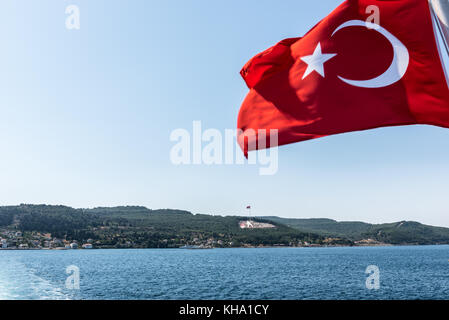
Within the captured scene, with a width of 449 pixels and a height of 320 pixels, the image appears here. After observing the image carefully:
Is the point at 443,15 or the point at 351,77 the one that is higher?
the point at 443,15

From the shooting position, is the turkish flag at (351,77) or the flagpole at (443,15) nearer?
the flagpole at (443,15)

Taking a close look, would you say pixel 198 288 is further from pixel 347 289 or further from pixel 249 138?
pixel 249 138

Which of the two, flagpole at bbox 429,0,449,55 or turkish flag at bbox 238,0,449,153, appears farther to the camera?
turkish flag at bbox 238,0,449,153

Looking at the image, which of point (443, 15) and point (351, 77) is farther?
point (351, 77)

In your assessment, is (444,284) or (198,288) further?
(444,284)
